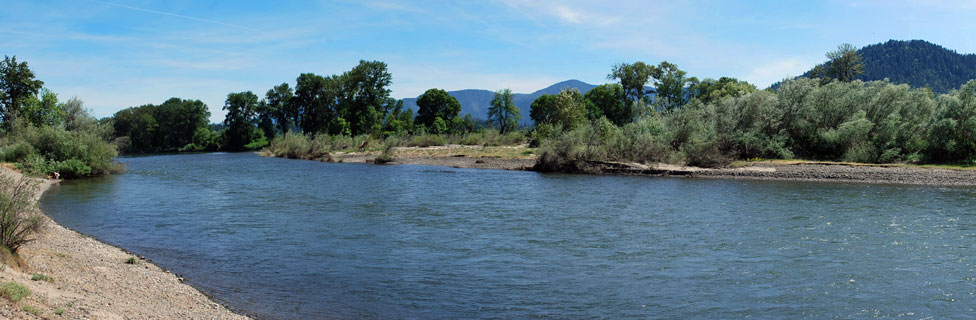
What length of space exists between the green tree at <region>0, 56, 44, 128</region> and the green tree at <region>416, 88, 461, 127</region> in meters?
57.7

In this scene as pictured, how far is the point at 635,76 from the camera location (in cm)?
8462

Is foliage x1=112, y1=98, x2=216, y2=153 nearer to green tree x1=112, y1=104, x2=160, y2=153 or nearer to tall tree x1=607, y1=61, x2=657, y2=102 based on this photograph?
green tree x1=112, y1=104, x2=160, y2=153

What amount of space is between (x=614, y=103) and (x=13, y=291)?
8635cm

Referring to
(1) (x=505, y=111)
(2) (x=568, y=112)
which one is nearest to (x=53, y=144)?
(2) (x=568, y=112)

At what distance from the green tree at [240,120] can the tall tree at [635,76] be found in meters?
75.9

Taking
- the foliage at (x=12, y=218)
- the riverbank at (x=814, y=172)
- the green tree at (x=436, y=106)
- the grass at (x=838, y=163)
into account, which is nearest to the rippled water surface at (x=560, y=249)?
the foliage at (x=12, y=218)

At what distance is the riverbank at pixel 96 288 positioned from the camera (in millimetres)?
8031

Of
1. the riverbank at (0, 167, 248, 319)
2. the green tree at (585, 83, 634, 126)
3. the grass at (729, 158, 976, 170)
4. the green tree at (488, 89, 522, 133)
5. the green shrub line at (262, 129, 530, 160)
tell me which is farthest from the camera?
the green tree at (488, 89, 522, 133)

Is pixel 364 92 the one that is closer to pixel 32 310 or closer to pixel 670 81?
pixel 670 81

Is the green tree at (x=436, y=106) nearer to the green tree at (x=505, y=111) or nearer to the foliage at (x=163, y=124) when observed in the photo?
the green tree at (x=505, y=111)

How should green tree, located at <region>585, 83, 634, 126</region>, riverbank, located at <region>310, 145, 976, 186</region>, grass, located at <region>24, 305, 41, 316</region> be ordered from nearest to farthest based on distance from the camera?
grass, located at <region>24, 305, 41, 316</region> < riverbank, located at <region>310, 145, 976, 186</region> < green tree, located at <region>585, 83, 634, 126</region>

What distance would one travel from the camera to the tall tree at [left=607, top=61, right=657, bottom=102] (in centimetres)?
8444

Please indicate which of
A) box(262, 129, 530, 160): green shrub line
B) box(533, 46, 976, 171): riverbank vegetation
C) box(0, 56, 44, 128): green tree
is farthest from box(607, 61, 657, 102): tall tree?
box(0, 56, 44, 128): green tree

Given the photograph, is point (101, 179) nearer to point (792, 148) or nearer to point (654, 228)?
point (654, 228)
